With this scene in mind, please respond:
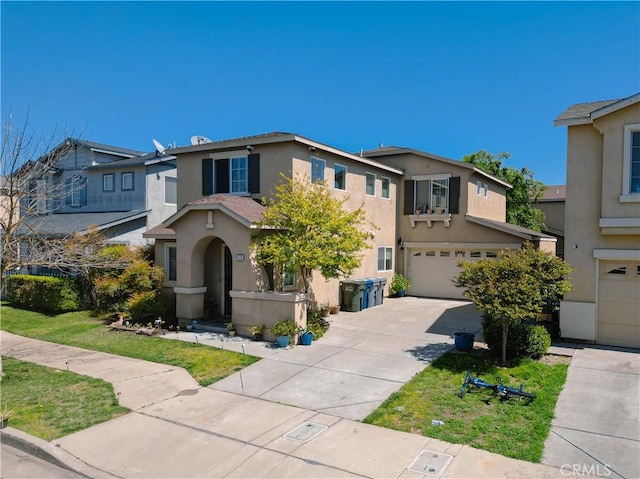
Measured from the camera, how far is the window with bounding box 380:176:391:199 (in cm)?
2064

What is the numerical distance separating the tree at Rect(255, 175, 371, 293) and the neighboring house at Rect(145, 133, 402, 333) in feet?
1.84

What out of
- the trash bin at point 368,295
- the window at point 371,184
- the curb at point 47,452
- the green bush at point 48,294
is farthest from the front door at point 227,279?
the curb at point 47,452

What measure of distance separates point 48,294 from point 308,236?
451 inches

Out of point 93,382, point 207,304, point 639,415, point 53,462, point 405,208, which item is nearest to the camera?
point 53,462

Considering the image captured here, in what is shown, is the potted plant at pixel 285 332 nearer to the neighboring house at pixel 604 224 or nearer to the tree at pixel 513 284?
the tree at pixel 513 284

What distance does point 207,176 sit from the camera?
17469mm

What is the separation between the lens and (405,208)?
21.5 meters

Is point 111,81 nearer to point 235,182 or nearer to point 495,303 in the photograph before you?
point 235,182

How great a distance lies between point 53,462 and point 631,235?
13.5 m

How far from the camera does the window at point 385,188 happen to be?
67.7 ft

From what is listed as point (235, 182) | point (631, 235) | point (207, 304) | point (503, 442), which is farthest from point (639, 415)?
point (235, 182)

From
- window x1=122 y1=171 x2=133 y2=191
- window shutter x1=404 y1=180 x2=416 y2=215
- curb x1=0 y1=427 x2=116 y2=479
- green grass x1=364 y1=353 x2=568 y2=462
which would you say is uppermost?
window x1=122 y1=171 x2=133 y2=191

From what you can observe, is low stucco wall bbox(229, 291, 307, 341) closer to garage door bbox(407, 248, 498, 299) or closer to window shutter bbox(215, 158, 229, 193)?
window shutter bbox(215, 158, 229, 193)

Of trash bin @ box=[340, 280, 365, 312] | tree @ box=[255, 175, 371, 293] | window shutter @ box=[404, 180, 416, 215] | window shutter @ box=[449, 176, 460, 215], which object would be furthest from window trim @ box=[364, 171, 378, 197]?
tree @ box=[255, 175, 371, 293]
